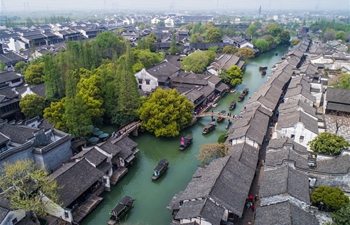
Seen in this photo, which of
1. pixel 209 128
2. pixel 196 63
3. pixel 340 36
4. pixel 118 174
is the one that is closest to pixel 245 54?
pixel 196 63

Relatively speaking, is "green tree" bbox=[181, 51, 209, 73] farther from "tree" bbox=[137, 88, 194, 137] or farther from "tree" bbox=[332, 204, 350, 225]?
"tree" bbox=[332, 204, 350, 225]

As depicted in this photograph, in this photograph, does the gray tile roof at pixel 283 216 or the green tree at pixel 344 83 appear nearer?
the gray tile roof at pixel 283 216

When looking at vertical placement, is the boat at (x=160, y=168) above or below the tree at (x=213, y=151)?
below

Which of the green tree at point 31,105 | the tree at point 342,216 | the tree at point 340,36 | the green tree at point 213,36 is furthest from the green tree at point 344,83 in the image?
the tree at point 340,36

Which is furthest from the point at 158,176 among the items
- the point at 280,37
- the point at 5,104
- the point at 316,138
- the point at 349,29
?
the point at 349,29

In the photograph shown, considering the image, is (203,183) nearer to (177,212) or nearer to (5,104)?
(177,212)

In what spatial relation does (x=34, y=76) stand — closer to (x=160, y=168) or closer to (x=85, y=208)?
(x=160, y=168)

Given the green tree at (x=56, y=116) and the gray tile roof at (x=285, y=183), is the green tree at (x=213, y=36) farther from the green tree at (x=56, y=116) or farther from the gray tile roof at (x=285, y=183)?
the gray tile roof at (x=285, y=183)

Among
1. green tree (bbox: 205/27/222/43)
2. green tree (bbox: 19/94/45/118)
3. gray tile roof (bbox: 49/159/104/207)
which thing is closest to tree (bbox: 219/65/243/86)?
green tree (bbox: 19/94/45/118)
